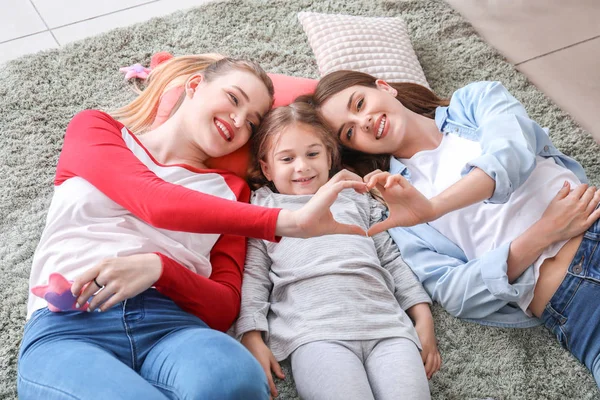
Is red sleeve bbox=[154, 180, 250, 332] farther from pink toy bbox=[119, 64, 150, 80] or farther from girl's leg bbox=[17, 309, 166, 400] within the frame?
pink toy bbox=[119, 64, 150, 80]

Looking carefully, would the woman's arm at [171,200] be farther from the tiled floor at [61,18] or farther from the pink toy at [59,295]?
the tiled floor at [61,18]

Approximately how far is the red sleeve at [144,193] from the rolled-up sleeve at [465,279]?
393 millimetres

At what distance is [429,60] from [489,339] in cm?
99

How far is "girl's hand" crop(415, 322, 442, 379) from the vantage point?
125cm

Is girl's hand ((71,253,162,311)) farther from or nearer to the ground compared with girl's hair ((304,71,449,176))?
farther from the ground

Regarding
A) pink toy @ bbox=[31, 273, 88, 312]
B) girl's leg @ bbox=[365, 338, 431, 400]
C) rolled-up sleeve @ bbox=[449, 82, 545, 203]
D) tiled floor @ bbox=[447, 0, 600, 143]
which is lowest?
tiled floor @ bbox=[447, 0, 600, 143]

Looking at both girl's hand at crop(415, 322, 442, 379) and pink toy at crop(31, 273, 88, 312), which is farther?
girl's hand at crop(415, 322, 442, 379)

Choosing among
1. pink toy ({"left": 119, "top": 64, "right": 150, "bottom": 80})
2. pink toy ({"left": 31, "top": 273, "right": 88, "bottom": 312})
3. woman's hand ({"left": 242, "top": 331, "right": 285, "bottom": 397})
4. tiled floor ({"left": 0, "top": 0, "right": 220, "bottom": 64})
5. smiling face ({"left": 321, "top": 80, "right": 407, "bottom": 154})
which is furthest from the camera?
tiled floor ({"left": 0, "top": 0, "right": 220, "bottom": 64})

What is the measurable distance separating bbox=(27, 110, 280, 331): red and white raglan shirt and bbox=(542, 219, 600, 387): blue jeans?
1.93ft

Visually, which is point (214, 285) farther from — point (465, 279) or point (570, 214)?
point (570, 214)

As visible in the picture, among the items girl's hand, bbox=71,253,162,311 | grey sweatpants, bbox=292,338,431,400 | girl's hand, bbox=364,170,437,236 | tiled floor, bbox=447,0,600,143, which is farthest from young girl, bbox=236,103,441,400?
tiled floor, bbox=447,0,600,143

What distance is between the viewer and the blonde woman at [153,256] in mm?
1000

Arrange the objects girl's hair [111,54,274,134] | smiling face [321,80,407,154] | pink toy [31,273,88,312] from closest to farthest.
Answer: pink toy [31,273,88,312], smiling face [321,80,407,154], girl's hair [111,54,274,134]

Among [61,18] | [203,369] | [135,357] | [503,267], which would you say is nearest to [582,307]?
[503,267]
